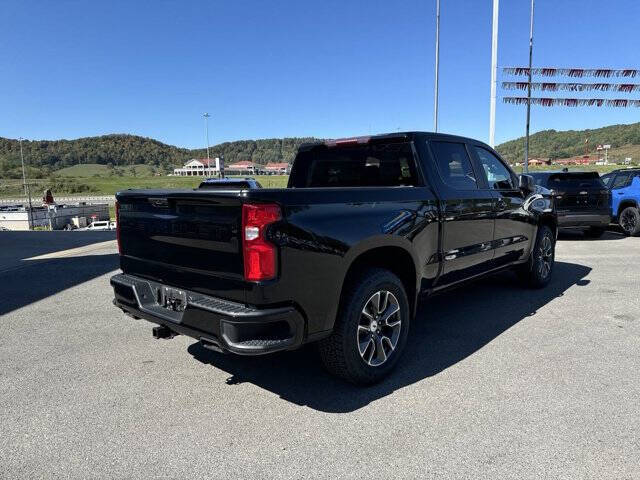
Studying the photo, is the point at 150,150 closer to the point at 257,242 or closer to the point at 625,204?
the point at 625,204

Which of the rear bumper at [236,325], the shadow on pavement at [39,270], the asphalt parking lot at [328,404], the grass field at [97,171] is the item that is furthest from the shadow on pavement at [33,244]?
the grass field at [97,171]

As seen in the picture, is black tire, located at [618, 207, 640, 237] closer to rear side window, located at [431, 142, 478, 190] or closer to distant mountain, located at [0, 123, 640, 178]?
rear side window, located at [431, 142, 478, 190]

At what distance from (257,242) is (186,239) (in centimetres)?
64

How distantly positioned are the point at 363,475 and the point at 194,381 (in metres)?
1.65

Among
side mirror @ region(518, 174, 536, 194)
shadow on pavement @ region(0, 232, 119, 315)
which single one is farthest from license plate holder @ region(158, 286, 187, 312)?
side mirror @ region(518, 174, 536, 194)

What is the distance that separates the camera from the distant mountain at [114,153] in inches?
5212

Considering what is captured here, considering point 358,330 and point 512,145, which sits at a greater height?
point 512,145

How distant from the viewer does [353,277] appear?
3.37m

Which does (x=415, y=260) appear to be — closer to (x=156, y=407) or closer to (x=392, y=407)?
(x=392, y=407)

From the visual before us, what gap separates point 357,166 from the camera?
4.45 m

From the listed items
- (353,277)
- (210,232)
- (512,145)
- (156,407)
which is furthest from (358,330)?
(512,145)

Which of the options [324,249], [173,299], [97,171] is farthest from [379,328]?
[97,171]

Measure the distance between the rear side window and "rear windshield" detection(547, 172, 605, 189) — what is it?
7.25m

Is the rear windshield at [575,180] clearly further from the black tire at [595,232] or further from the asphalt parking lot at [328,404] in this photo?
the asphalt parking lot at [328,404]
